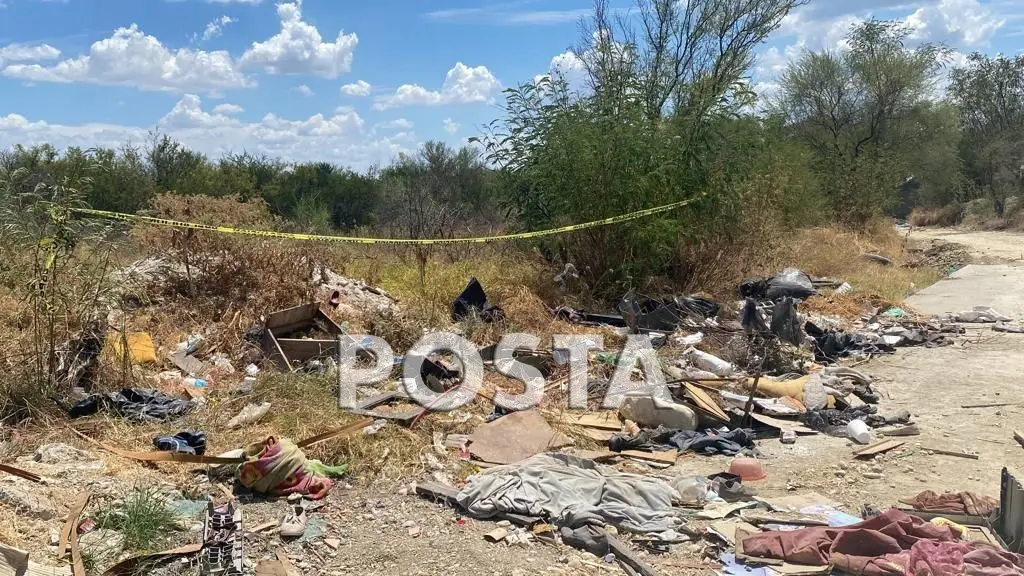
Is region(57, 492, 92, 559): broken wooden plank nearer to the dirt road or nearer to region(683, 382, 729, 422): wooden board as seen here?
region(683, 382, 729, 422): wooden board

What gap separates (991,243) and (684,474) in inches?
797

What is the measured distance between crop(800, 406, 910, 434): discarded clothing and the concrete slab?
18.4 ft

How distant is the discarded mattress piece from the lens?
4.35 m

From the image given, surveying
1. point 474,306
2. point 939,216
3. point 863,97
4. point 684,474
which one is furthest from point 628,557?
point 939,216

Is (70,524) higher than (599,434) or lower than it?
Answer: higher

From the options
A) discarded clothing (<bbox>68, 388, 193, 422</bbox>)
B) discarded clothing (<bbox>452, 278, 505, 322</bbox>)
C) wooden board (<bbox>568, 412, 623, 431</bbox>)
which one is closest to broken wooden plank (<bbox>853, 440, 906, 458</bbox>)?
wooden board (<bbox>568, 412, 623, 431</bbox>)

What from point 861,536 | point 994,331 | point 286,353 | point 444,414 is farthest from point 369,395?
point 994,331

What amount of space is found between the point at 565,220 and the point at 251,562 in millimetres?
7470

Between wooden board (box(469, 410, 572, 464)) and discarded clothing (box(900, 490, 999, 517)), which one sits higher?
wooden board (box(469, 410, 572, 464))

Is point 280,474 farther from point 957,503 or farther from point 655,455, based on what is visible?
point 957,503

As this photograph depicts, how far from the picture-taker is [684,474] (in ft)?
16.6

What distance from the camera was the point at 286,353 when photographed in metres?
6.71

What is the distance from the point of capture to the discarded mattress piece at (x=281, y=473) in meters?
4.35

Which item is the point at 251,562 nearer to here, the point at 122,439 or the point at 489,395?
the point at 122,439
